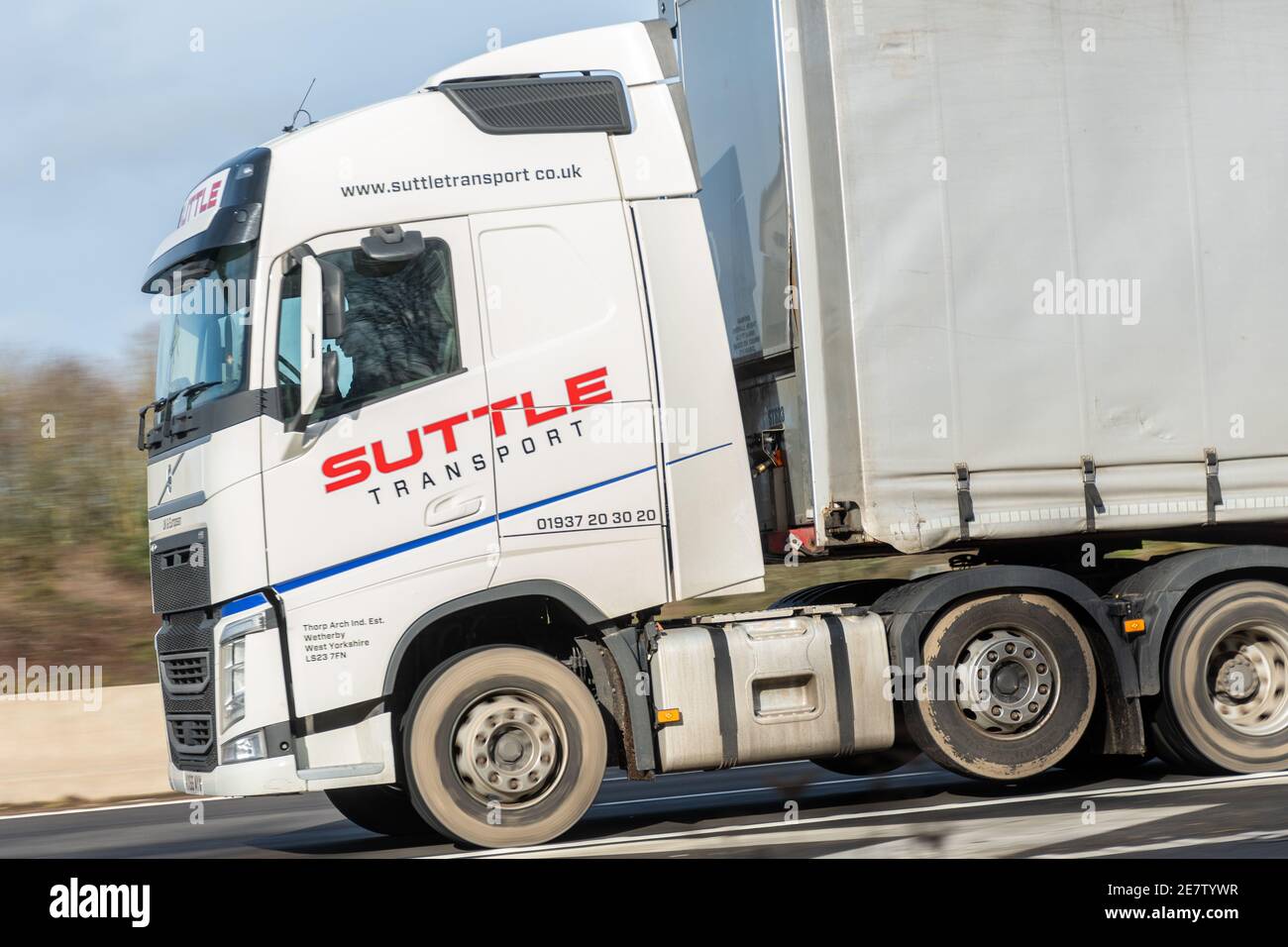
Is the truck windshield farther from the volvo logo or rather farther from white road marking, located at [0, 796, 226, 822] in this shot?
white road marking, located at [0, 796, 226, 822]

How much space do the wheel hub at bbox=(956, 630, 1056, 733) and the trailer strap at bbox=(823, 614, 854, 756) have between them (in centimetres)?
65

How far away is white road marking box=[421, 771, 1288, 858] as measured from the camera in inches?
281

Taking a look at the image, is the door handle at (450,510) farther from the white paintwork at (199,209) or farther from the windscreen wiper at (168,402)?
the white paintwork at (199,209)

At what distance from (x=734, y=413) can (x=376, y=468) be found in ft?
6.46

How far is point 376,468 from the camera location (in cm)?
693

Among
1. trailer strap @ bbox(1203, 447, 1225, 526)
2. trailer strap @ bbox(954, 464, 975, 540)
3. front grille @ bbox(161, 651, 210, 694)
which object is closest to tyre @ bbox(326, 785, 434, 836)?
front grille @ bbox(161, 651, 210, 694)

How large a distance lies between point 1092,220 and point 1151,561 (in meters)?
2.09

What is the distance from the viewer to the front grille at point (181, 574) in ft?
22.7

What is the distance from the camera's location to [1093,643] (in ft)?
27.2

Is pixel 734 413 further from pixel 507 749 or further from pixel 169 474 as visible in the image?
pixel 169 474

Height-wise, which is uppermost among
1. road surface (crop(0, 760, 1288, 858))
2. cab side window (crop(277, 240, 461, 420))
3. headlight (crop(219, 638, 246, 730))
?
cab side window (crop(277, 240, 461, 420))

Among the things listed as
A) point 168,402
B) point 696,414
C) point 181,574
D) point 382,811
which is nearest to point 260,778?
point 181,574

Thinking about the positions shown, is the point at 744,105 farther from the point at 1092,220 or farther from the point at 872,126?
the point at 1092,220
